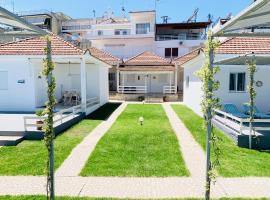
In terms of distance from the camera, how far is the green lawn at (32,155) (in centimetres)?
802

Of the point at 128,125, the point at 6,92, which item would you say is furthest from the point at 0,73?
the point at 128,125

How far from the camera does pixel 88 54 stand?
57.1 feet

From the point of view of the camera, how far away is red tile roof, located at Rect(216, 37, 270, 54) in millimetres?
16391

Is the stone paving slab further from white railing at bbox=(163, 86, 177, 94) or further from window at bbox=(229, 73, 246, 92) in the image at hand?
white railing at bbox=(163, 86, 177, 94)

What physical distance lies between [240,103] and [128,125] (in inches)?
304

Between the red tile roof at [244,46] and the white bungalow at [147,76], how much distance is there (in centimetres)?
1441

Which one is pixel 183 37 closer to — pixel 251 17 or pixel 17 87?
pixel 17 87

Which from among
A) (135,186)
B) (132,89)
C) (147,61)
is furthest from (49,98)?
(147,61)

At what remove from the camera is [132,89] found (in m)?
32.1

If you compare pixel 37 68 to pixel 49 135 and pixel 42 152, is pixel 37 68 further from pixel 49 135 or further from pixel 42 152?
pixel 49 135

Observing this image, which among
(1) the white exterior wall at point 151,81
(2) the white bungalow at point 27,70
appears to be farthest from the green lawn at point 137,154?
(1) the white exterior wall at point 151,81

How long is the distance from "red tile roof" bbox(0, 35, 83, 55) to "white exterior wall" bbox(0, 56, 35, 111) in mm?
575

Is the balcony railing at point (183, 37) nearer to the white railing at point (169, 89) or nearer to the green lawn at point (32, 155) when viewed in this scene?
the white railing at point (169, 89)

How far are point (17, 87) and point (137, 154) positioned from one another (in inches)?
487
